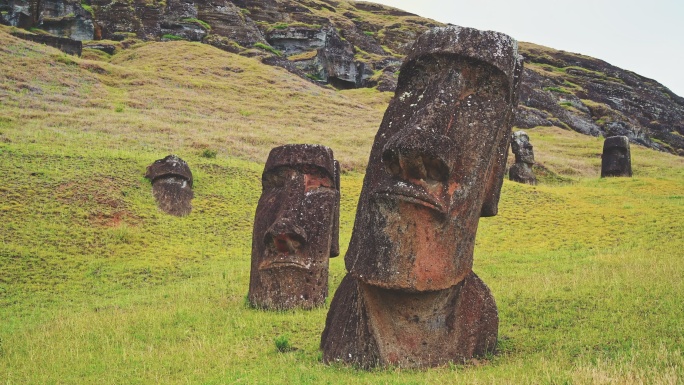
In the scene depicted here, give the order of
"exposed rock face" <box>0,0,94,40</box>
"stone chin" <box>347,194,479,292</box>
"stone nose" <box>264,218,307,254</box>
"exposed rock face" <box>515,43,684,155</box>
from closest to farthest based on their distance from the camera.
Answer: "stone chin" <box>347,194,479,292</box>, "stone nose" <box>264,218,307,254</box>, "exposed rock face" <box>0,0,94,40</box>, "exposed rock face" <box>515,43,684,155</box>

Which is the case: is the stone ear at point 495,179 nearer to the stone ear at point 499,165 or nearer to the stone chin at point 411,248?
the stone ear at point 499,165

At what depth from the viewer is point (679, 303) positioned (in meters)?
7.71

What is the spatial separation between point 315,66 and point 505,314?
72.1 metres

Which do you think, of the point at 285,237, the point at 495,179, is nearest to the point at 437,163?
the point at 495,179

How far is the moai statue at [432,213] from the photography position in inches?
253

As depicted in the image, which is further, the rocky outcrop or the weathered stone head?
the rocky outcrop

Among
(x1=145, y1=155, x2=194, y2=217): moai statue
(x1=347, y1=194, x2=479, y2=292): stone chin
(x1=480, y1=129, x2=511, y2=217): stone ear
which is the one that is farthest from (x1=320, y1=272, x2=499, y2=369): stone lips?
(x1=145, y1=155, x2=194, y2=217): moai statue

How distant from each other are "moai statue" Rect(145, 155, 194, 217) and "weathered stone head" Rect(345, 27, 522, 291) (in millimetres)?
15522

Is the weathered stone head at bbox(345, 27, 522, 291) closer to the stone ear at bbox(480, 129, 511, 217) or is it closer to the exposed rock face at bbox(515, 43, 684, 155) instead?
the stone ear at bbox(480, 129, 511, 217)

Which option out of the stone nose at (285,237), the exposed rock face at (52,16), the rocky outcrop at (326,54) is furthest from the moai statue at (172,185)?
the exposed rock face at (52,16)

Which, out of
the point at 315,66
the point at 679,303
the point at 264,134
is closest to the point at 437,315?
the point at 679,303

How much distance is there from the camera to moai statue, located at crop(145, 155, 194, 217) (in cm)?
2150

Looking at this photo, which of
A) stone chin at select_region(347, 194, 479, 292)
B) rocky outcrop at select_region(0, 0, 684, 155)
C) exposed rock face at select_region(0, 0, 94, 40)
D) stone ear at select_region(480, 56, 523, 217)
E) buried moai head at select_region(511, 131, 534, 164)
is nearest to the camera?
stone chin at select_region(347, 194, 479, 292)

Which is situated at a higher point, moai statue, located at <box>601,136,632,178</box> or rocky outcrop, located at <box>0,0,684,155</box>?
rocky outcrop, located at <box>0,0,684,155</box>
